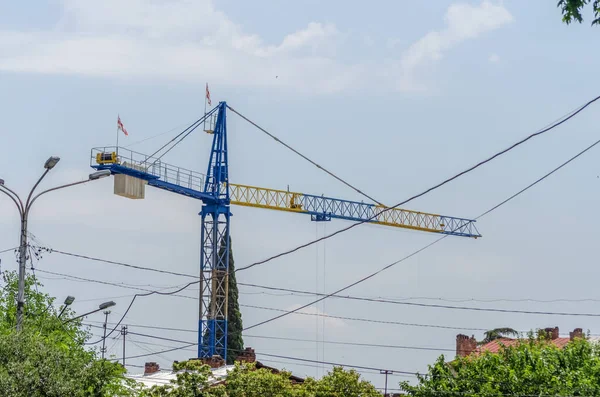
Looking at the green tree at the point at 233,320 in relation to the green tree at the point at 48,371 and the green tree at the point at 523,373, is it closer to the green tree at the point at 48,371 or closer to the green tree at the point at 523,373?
the green tree at the point at 523,373

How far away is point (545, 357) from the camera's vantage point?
158 feet

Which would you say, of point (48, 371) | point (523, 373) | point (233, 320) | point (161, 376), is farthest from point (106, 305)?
point (233, 320)

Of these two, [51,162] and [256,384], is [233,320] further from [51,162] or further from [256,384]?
[51,162]

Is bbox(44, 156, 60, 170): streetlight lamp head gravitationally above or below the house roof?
above

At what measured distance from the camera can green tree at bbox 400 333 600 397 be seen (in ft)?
147

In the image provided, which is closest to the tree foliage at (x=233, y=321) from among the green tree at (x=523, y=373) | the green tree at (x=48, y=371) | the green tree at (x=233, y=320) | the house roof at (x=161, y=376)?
the green tree at (x=233, y=320)

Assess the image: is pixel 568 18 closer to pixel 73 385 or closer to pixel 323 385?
pixel 73 385

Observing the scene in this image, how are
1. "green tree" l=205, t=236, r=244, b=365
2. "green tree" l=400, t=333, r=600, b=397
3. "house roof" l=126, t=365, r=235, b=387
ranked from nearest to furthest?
"green tree" l=400, t=333, r=600, b=397, "house roof" l=126, t=365, r=235, b=387, "green tree" l=205, t=236, r=244, b=365

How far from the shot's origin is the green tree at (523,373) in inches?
1759

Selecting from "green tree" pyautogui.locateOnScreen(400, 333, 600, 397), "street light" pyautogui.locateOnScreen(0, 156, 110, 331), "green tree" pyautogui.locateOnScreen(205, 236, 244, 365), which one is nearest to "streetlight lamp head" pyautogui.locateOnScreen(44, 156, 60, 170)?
"street light" pyautogui.locateOnScreen(0, 156, 110, 331)

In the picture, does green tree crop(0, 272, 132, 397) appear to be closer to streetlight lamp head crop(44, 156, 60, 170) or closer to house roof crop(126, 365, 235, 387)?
streetlight lamp head crop(44, 156, 60, 170)

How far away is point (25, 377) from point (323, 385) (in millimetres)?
29737

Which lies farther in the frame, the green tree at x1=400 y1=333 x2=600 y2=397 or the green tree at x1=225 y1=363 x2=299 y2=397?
the green tree at x1=225 y1=363 x2=299 y2=397

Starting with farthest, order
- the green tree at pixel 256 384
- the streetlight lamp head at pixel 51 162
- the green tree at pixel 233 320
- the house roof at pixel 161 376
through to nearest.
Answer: the green tree at pixel 233 320
the house roof at pixel 161 376
the green tree at pixel 256 384
the streetlight lamp head at pixel 51 162
